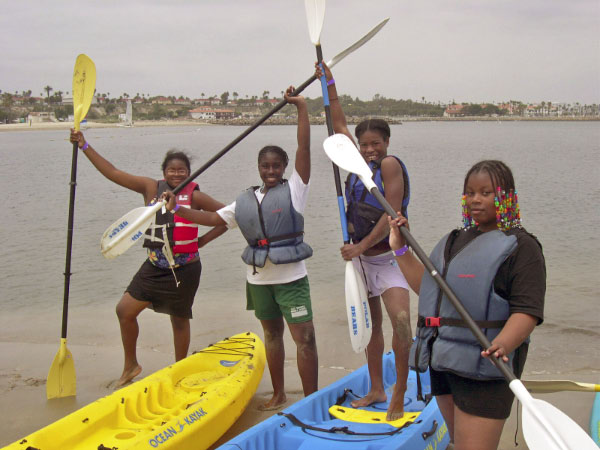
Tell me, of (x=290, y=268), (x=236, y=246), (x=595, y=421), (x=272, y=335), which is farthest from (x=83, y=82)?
(x=236, y=246)

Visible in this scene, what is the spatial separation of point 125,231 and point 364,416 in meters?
1.99

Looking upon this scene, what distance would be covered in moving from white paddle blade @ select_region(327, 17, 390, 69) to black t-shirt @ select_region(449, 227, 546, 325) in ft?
6.49

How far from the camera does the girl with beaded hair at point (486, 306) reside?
2.21 metres

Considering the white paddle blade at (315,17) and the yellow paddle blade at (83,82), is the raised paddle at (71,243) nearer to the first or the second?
the yellow paddle blade at (83,82)

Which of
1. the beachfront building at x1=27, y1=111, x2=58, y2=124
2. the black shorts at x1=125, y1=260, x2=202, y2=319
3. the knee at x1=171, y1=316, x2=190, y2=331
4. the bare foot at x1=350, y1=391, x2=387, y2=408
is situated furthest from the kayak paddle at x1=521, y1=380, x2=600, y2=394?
the beachfront building at x1=27, y1=111, x2=58, y2=124

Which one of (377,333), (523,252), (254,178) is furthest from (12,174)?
(523,252)

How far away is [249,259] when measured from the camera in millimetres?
3893

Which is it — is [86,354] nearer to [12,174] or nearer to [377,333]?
[377,333]

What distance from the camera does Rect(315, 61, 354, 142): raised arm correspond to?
3.76m

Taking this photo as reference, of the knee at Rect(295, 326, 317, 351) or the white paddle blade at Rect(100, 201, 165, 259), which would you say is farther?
the white paddle blade at Rect(100, 201, 165, 259)

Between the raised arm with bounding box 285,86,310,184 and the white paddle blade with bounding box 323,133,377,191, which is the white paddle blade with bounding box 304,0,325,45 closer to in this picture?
the raised arm with bounding box 285,86,310,184

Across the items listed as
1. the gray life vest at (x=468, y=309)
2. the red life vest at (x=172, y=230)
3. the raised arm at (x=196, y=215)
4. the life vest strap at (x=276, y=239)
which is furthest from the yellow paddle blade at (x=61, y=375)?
the gray life vest at (x=468, y=309)

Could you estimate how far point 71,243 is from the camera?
4855 millimetres

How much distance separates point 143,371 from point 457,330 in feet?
12.0
